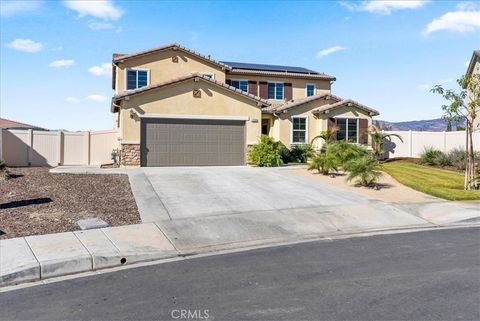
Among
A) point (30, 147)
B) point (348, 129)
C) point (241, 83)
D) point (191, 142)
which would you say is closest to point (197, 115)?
point (191, 142)

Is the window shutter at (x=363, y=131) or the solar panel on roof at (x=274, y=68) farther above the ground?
the solar panel on roof at (x=274, y=68)

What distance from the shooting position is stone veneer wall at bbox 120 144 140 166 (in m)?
22.0

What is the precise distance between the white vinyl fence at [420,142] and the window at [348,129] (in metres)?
3.13

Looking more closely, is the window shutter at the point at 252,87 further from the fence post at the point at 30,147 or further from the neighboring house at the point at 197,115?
the fence post at the point at 30,147

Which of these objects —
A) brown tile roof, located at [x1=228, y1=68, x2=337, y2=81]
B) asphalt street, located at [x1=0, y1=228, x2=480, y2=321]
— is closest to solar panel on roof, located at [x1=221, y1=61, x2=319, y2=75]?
brown tile roof, located at [x1=228, y1=68, x2=337, y2=81]

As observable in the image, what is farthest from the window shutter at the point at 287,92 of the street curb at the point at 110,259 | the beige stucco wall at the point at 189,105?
the street curb at the point at 110,259

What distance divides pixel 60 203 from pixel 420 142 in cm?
2383

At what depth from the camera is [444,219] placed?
40.7ft

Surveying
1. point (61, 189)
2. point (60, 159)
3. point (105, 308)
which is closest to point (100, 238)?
point (105, 308)

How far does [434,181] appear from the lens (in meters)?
19.1

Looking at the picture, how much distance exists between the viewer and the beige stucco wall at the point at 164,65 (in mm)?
28578

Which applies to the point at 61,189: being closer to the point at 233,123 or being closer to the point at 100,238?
the point at 100,238

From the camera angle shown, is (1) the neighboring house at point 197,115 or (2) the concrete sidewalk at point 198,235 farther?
(1) the neighboring house at point 197,115

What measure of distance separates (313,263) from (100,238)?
438 centimetres
